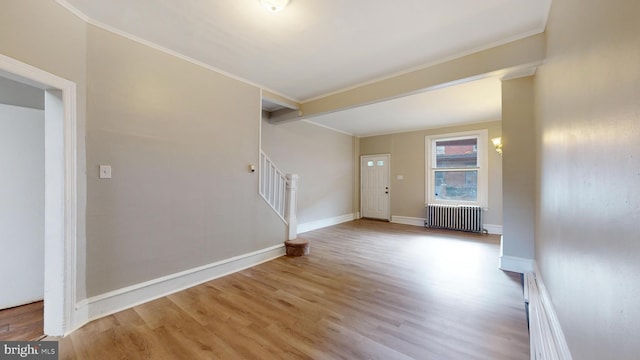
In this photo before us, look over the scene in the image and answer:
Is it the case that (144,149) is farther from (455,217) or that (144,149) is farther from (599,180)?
(455,217)

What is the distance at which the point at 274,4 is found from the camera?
1945 mm

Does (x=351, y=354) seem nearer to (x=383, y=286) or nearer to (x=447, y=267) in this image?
(x=383, y=286)

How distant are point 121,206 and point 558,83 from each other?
378cm

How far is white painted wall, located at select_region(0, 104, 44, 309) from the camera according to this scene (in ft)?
7.66

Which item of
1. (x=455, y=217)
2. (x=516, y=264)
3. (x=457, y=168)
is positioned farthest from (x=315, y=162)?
(x=516, y=264)

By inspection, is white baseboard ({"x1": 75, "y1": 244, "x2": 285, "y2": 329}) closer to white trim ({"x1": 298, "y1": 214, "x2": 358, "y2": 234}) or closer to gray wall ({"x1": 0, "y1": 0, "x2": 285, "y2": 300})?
gray wall ({"x1": 0, "y1": 0, "x2": 285, "y2": 300})

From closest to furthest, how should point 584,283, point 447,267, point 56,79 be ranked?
point 584,283, point 56,79, point 447,267

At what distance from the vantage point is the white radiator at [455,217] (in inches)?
226

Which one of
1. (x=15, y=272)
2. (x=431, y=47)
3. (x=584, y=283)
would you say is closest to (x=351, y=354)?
(x=584, y=283)

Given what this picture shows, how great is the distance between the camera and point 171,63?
8.96ft

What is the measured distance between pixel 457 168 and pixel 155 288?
6.55 meters

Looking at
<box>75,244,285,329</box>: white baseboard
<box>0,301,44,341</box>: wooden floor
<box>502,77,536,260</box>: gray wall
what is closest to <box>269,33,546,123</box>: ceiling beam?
<box>502,77,536,260</box>: gray wall

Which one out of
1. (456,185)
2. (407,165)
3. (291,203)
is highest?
(407,165)

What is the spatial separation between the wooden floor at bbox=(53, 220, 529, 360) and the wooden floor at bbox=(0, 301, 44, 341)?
37 centimetres
